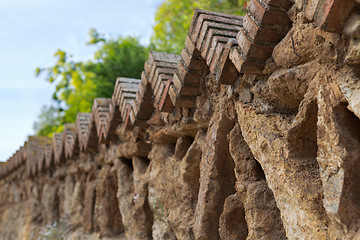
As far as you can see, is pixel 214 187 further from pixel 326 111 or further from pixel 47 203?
pixel 47 203

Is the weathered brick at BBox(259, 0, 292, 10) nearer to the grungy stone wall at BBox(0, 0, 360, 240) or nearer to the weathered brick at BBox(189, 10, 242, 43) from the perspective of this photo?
the grungy stone wall at BBox(0, 0, 360, 240)

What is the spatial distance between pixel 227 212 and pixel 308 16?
3.03ft

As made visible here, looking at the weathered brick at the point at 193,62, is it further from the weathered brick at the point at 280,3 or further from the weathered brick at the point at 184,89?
the weathered brick at the point at 280,3

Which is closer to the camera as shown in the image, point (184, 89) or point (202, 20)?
point (202, 20)

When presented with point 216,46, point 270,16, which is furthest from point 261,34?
point 216,46

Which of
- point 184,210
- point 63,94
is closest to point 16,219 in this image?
point 63,94

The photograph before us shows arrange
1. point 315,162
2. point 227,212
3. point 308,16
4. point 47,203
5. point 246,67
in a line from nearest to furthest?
point 308,16 → point 315,162 → point 246,67 → point 227,212 → point 47,203

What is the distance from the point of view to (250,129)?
155 cm

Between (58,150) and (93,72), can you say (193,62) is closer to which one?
(58,150)

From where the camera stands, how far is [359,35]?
1.05m

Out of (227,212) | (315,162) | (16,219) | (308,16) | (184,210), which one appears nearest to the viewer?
(308,16)

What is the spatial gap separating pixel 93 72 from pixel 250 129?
642 cm

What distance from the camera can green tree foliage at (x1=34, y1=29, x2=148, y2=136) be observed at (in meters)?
6.32

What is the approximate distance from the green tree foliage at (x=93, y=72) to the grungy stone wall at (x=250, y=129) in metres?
2.22
